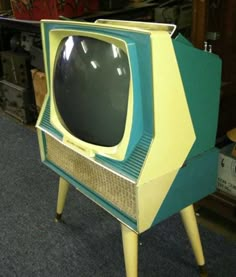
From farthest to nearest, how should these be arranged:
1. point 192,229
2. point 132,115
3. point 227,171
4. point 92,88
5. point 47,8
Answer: point 47,8, point 227,171, point 192,229, point 92,88, point 132,115

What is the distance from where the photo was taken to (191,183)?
38.6 inches

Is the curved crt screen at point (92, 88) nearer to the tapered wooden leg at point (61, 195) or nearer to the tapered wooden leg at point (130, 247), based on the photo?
the tapered wooden leg at point (130, 247)

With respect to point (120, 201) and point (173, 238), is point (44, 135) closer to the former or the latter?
point (120, 201)

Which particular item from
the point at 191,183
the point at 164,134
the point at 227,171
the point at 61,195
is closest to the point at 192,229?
the point at 191,183

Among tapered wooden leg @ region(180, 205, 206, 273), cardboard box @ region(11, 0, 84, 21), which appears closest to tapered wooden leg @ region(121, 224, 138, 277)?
tapered wooden leg @ region(180, 205, 206, 273)

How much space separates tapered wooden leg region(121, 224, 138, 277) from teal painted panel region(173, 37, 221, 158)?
0.27m

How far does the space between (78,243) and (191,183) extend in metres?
0.64

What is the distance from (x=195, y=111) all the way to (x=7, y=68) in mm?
2069

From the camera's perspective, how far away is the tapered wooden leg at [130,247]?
95 centimetres

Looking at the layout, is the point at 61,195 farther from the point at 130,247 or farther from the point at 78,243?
the point at 130,247

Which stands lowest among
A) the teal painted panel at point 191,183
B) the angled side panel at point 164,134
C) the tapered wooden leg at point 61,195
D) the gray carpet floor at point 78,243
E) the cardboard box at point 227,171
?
the gray carpet floor at point 78,243

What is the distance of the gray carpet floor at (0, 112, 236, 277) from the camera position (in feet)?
4.18

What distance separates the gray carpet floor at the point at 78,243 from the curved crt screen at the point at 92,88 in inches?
23.1

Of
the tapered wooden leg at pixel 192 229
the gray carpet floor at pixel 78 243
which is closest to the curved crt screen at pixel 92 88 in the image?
the tapered wooden leg at pixel 192 229
